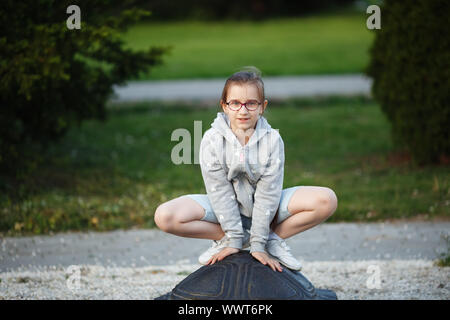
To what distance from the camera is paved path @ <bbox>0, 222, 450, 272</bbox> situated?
525 centimetres

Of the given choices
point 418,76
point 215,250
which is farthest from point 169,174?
point 215,250

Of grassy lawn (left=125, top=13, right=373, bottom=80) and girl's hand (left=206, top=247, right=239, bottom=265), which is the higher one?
grassy lawn (left=125, top=13, right=373, bottom=80)

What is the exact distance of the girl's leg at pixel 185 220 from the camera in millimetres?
3895

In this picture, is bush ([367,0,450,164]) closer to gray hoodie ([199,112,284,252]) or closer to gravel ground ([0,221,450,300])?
gravel ground ([0,221,450,300])

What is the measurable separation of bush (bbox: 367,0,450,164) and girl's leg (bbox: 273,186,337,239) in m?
3.40

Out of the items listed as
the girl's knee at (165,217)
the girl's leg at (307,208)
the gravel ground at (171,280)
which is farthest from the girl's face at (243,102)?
the gravel ground at (171,280)

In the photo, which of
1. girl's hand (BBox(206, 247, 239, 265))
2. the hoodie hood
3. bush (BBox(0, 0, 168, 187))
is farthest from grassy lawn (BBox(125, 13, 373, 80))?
girl's hand (BBox(206, 247, 239, 265))

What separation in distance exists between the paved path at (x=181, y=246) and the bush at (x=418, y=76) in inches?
55.9

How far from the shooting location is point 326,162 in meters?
8.16

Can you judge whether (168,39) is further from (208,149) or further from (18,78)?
(208,149)

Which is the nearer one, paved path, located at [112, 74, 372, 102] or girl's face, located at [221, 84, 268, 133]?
girl's face, located at [221, 84, 268, 133]

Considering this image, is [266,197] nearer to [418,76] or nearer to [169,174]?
[418,76]
